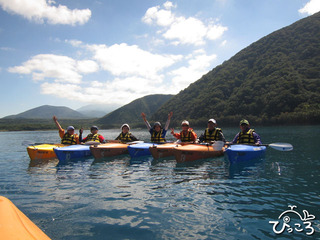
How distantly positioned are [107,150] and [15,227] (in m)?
11.6

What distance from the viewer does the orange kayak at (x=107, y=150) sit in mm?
14195

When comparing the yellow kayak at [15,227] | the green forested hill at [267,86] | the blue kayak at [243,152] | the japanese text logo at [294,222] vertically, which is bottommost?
the japanese text logo at [294,222]

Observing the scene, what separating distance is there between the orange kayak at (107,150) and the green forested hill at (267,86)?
57.2 meters

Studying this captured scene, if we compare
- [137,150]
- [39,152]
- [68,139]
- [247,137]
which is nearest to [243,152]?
[247,137]

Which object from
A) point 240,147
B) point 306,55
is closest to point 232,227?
point 240,147

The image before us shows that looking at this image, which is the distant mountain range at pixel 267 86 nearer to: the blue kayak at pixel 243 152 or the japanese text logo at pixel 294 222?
the blue kayak at pixel 243 152

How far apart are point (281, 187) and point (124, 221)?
18.5ft

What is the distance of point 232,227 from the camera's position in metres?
4.66

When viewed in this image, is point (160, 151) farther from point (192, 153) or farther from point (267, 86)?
point (267, 86)

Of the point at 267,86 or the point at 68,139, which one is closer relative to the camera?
the point at 68,139

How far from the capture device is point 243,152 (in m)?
11.4

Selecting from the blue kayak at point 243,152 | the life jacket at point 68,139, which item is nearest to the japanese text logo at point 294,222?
the blue kayak at point 243,152

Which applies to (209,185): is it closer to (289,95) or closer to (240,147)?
(240,147)

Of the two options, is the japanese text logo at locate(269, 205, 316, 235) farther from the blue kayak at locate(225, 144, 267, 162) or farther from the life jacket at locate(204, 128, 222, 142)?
the life jacket at locate(204, 128, 222, 142)
